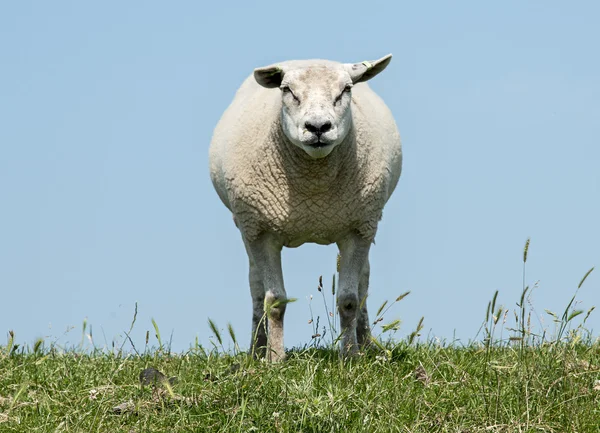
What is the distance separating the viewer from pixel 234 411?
5367 mm

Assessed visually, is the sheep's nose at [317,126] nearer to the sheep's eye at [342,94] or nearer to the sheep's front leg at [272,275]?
the sheep's eye at [342,94]

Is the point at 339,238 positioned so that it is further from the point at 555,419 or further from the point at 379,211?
the point at 555,419

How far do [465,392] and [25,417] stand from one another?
2627mm

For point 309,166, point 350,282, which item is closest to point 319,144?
point 309,166

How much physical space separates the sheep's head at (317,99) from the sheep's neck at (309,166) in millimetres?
208

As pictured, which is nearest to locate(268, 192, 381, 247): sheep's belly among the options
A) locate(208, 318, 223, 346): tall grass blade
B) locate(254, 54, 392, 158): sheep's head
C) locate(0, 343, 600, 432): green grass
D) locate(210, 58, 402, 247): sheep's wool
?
locate(210, 58, 402, 247): sheep's wool

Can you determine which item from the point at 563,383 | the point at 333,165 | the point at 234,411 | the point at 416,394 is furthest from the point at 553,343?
the point at 333,165

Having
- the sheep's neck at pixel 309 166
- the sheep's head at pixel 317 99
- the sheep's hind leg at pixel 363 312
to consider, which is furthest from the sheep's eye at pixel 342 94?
the sheep's hind leg at pixel 363 312

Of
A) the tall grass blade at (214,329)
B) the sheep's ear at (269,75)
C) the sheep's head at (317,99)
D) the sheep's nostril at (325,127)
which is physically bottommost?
the tall grass blade at (214,329)

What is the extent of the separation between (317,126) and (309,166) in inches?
31.7

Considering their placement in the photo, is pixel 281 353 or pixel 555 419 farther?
pixel 281 353

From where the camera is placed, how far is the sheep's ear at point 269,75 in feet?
25.2

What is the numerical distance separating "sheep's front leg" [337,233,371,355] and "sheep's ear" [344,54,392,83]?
1.30 m

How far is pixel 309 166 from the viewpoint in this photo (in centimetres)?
788
